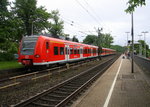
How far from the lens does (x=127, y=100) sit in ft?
22.8

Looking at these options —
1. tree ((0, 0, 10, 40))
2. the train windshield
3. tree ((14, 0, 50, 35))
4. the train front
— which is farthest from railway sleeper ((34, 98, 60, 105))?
tree ((14, 0, 50, 35))

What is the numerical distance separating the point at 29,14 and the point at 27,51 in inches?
880

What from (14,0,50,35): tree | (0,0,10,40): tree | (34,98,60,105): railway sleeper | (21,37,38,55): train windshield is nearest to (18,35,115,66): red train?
(21,37,38,55): train windshield

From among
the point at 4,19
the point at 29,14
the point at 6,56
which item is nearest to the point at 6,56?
the point at 6,56

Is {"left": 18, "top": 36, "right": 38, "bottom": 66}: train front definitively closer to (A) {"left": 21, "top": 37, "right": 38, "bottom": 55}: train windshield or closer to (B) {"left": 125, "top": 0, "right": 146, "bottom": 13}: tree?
(A) {"left": 21, "top": 37, "right": 38, "bottom": 55}: train windshield

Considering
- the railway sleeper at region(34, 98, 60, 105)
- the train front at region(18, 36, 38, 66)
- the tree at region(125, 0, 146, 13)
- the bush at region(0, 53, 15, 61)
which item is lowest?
the railway sleeper at region(34, 98, 60, 105)

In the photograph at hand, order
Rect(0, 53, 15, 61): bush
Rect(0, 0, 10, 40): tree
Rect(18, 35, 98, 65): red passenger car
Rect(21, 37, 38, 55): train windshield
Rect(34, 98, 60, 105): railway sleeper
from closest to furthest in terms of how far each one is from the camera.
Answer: Rect(34, 98, 60, 105): railway sleeper < Rect(18, 35, 98, 65): red passenger car < Rect(21, 37, 38, 55): train windshield < Rect(0, 0, 10, 40): tree < Rect(0, 53, 15, 61): bush

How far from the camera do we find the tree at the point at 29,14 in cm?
3338

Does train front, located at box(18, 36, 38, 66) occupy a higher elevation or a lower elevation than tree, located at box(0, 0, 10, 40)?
lower

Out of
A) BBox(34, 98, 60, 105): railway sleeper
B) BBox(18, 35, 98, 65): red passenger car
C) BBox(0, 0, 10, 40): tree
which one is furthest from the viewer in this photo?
BBox(0, 0, 10, 40): tree

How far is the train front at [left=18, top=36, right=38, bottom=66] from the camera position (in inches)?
523

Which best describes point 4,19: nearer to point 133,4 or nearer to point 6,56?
point 6,56

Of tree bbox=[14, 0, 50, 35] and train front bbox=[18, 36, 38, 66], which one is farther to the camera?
tree bbox=[14, 0, 50, 35]

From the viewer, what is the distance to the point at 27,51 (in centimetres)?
1370
